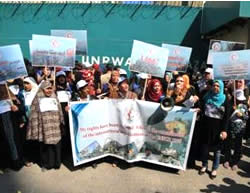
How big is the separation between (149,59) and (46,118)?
195 centimetres

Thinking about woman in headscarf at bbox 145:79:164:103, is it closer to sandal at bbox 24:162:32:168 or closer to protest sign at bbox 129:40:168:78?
protest sign at bbox 129:40:168:78

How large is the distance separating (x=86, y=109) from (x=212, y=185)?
230 cm

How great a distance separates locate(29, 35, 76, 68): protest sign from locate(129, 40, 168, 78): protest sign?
1103mm

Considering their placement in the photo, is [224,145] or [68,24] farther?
[68,24]

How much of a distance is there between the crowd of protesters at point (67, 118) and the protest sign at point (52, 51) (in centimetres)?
25

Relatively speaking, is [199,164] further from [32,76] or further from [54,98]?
[32,76]

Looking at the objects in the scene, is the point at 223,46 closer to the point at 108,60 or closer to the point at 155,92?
the point at 155,92

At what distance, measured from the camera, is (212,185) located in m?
5.19

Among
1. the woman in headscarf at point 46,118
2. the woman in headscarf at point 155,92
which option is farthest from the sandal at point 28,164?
the woman in headscarf at point 155,92

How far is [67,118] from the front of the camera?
5695 mm

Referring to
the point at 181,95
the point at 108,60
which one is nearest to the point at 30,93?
the point at 181,95

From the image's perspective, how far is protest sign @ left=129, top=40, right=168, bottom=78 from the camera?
557 cm

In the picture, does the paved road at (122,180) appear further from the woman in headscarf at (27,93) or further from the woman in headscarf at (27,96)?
the woman in headscarf at (27,93)

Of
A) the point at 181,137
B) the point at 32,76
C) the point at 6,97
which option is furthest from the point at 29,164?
the point at 181,137
